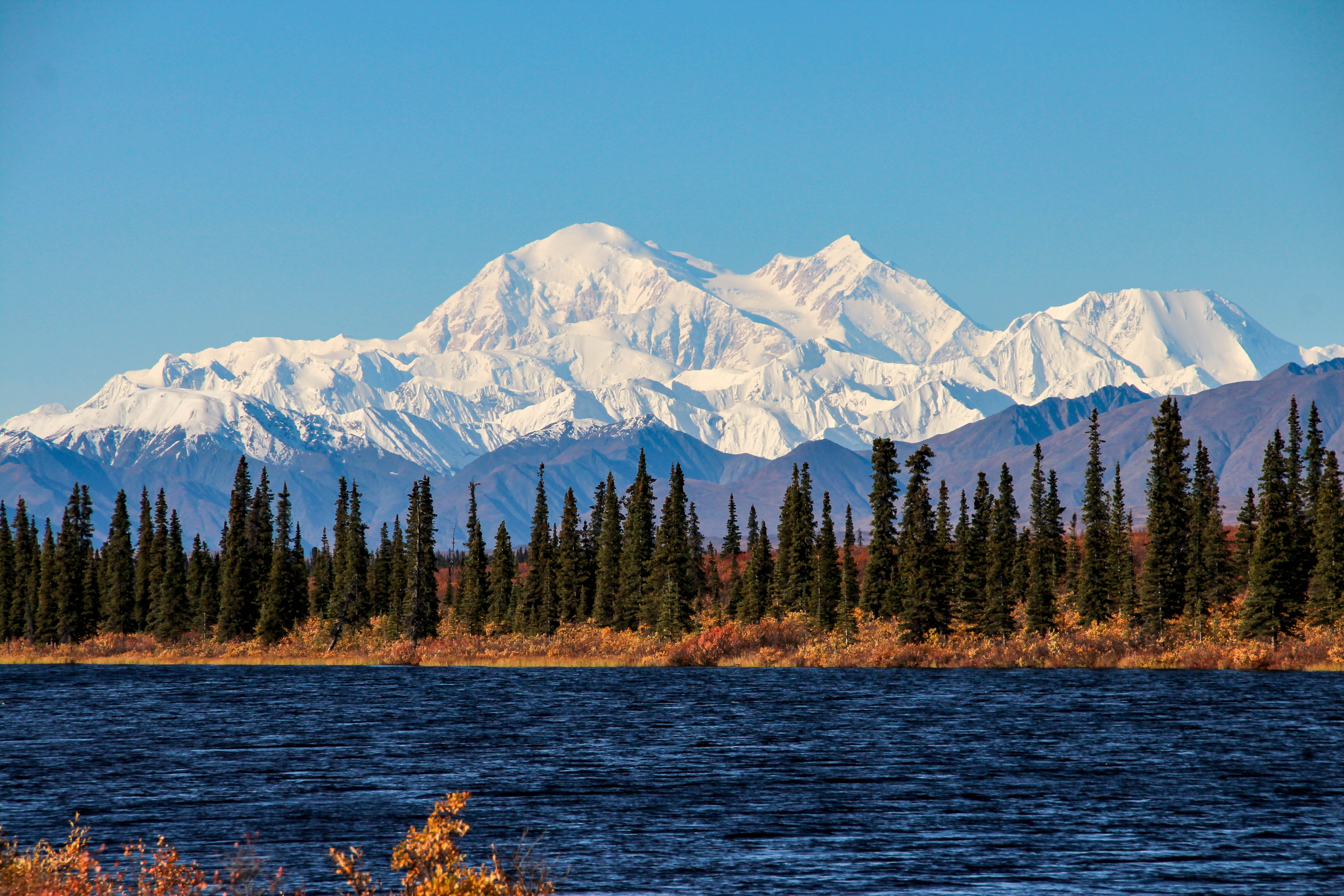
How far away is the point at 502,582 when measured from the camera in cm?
13438

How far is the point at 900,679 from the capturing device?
78125 mm

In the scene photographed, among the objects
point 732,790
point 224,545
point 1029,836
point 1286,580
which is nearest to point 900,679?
point 1286,580

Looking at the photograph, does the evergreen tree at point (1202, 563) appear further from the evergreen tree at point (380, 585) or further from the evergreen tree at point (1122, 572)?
the evergreen tree at point (380, 585)

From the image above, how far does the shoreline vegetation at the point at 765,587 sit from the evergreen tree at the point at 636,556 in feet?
0.90

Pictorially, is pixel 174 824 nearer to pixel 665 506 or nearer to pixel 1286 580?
pixel 1286 580

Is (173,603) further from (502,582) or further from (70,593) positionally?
(502,582)

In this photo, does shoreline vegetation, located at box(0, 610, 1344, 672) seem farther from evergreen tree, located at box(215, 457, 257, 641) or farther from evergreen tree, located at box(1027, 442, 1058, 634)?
evergreen tree, located at box(215, 457, 257, 641)

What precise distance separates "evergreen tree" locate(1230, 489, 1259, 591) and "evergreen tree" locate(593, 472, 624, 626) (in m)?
52.0

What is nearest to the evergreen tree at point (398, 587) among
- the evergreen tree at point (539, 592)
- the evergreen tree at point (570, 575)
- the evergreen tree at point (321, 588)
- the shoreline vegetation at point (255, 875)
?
the evergreen tree at point (321, 588)

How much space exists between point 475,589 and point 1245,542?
71461 millimetres

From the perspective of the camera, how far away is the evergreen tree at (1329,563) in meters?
89.4

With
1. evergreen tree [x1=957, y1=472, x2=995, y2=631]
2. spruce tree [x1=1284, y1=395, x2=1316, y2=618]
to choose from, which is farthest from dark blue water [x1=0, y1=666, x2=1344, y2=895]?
evergreen tree [x1=957, y1=472, x2=995, y2=631]

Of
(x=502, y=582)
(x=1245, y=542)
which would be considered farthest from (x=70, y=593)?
(x=1245, y=542)

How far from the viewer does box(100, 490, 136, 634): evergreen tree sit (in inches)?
5157
